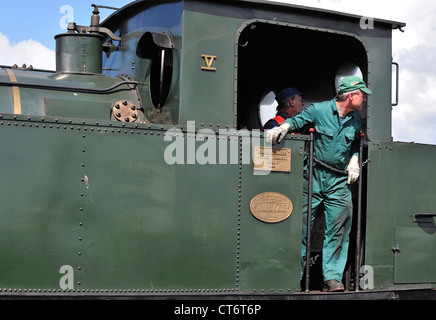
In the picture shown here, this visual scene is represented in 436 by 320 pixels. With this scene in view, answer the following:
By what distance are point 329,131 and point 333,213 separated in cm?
64

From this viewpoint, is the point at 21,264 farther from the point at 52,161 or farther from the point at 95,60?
the point at 95,60

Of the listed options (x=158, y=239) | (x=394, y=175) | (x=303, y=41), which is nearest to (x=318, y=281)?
(x=394, y=175)

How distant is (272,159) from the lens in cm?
409

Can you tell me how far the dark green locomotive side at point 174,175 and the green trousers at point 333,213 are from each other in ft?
0.58

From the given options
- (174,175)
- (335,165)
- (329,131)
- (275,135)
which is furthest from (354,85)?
(174,175)

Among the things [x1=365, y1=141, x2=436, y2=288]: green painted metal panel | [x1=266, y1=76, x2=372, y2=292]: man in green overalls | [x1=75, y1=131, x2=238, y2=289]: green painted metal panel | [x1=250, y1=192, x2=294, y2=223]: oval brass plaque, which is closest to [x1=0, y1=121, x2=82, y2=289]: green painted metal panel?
[x1=75, y1=131, x2=238, y2=289]: green painted metal panel

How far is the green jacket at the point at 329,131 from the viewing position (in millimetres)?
4352

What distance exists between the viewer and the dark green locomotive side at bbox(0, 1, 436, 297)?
3.61 m

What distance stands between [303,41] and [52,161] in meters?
3.20

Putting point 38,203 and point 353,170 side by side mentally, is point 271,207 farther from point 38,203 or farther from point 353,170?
point 38,203

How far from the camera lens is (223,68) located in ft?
13.6

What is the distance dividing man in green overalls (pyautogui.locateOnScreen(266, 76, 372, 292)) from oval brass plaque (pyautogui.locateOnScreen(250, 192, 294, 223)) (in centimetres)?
28

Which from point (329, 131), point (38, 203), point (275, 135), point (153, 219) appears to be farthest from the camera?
point (329, 131)

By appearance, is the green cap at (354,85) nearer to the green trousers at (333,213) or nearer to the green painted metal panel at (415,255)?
the green trousers at (333,213)
